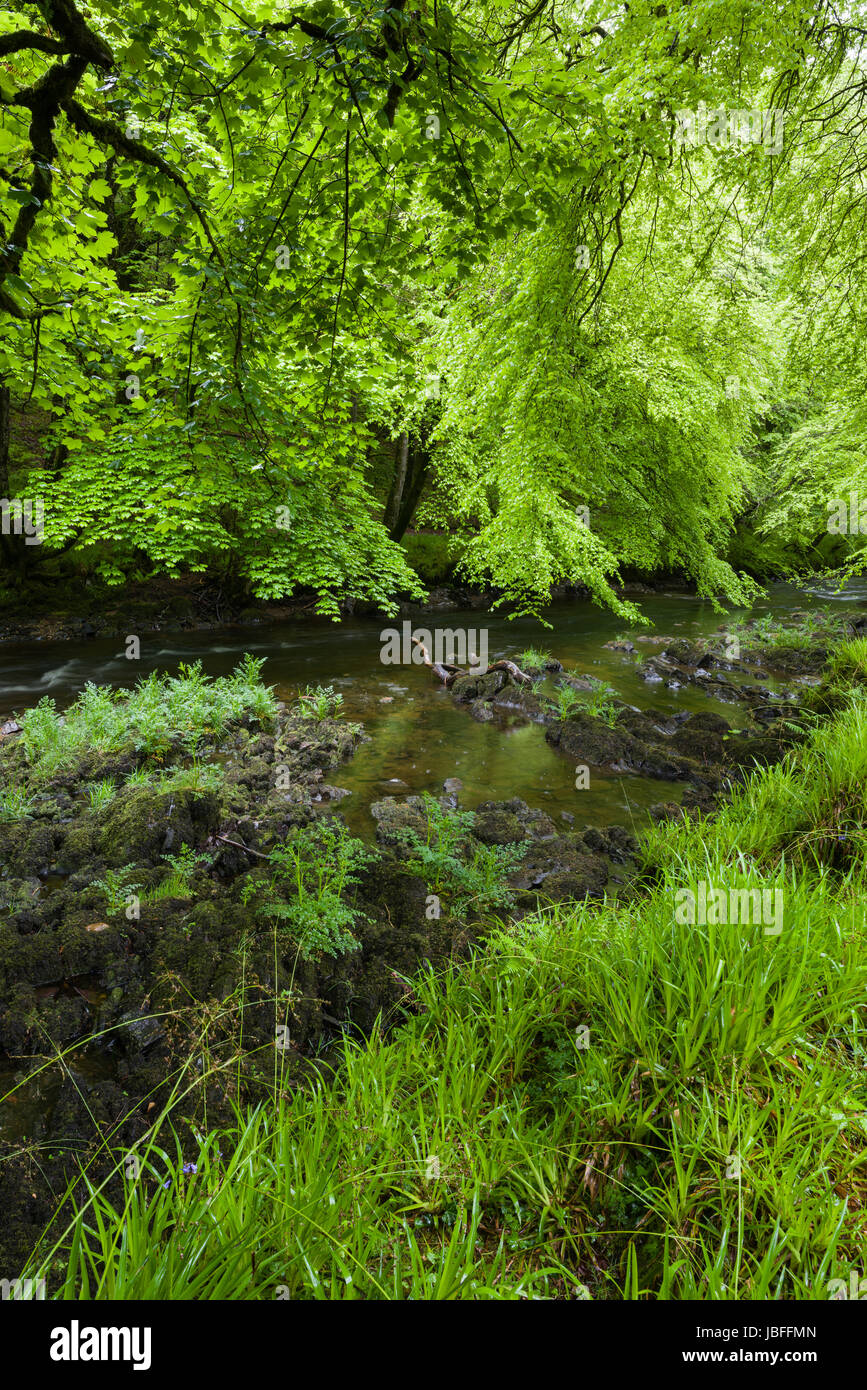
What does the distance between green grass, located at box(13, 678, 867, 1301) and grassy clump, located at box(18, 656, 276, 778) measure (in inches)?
201

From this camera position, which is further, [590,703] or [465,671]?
[465,671]

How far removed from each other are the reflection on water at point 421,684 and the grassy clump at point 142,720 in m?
1.76

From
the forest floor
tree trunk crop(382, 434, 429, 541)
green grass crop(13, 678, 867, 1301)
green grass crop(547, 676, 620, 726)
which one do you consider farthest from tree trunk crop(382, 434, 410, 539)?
green grass crop(13, 678, 867, 1301)

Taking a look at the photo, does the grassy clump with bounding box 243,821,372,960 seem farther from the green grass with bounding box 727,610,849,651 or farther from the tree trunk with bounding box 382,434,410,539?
the tree trunk with bounding box 382,434,410,539

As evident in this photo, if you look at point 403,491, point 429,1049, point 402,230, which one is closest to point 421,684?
point 402,230

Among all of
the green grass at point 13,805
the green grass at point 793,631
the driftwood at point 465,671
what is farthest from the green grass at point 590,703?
the green grass at point 13,805

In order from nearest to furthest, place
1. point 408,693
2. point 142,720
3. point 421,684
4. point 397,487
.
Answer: point 142,720 < point 408,693 < point 421,684 < point 397,487

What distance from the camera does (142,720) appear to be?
7379 millimetres

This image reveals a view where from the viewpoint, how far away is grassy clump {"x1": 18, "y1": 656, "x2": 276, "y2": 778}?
697 centimetres

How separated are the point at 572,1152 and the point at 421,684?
9.86m

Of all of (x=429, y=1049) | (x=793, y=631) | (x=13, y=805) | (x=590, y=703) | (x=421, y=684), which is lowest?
(x=429, y=1049)

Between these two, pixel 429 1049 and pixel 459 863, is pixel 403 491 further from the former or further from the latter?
pixel 429 1049

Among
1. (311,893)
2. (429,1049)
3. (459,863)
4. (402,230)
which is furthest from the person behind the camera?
(459,863)
